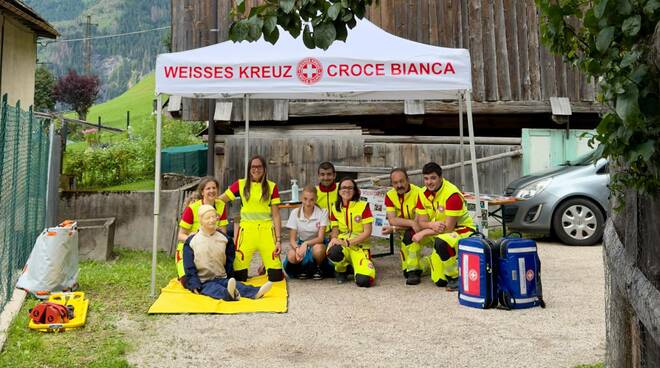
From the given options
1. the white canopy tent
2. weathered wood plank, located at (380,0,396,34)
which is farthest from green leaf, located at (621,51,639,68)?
weathered wood plank, located at (380,0,396,34)

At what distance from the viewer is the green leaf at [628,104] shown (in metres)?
1.91

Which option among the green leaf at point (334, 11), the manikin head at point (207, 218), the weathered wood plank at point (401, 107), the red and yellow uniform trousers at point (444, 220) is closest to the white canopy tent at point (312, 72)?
the manikin head at point (207, 218)

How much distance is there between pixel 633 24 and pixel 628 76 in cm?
16

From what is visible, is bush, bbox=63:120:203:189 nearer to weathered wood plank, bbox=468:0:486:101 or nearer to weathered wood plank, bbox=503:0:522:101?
weathered wood plank, bbox=468:0:486:101

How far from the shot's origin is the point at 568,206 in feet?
36.2

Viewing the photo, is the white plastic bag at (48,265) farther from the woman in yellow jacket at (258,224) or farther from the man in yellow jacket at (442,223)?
the man in yellow jacket at (442,223)

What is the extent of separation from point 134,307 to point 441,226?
3.59 meters

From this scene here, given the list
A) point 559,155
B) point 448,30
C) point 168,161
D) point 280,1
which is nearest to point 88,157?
point 168,161

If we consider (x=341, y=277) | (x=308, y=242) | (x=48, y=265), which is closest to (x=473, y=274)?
(x=341, y=277)

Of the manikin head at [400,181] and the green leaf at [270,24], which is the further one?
the manikin head at [400,181]

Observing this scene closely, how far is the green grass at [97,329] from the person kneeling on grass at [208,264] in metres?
0.55

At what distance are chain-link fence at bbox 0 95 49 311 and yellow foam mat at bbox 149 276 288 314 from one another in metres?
1.57

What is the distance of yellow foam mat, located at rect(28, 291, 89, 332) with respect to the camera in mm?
5887

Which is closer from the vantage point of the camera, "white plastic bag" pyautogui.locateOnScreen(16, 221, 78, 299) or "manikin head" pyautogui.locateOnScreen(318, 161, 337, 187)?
"white plastic bag" pyautogui.locateOnScreen(16, 221, 78, 299)
